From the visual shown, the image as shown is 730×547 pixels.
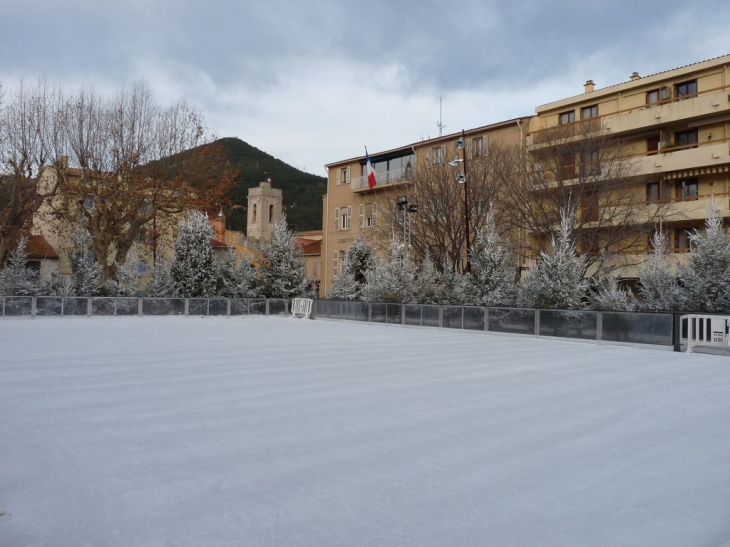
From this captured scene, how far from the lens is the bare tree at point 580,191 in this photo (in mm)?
26500

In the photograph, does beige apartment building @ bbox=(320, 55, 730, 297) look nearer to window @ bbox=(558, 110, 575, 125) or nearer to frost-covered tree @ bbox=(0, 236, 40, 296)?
window @ bbox=(558, 110, 575, 125)

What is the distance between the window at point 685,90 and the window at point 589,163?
7.94 m

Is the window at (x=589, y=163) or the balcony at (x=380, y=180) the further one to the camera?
the balcony at (x=380, y=180)

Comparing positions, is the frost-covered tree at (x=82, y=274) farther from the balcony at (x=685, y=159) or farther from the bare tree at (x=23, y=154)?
the balcony at (x=685, y=159)

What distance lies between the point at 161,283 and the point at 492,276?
17430 mm

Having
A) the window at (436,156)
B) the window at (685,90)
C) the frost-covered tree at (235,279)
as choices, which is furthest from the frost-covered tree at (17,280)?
the window at (685,90)

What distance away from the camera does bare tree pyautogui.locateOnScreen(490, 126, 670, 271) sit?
2650 centimetres

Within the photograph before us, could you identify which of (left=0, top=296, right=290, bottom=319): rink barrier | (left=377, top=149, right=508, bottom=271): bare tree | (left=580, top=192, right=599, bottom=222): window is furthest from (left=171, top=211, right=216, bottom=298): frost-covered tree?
(left=580, top=192, right=599, bottom=222): window

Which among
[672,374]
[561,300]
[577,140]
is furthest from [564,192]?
[672,374]

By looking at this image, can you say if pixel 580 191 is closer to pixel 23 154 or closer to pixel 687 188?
pixel 687 188

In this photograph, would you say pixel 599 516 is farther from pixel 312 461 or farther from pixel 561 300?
pixel 561 300

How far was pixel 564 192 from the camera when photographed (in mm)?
27203

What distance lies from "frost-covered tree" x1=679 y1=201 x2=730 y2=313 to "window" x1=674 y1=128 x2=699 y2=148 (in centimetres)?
1337

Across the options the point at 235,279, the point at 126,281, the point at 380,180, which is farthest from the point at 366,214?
the point at 126,281
